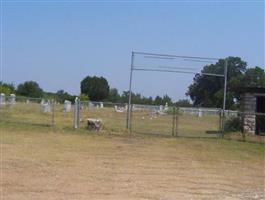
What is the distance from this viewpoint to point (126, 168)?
1387 centimetres

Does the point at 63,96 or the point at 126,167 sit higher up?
the point at 63,96

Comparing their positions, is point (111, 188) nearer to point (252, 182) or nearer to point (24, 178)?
point (24, 178)

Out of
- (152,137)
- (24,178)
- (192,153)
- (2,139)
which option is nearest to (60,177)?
(24,178)

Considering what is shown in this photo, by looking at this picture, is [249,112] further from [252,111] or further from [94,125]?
[94,125]

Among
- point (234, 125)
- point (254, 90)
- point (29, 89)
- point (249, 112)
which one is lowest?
point (234, 125)

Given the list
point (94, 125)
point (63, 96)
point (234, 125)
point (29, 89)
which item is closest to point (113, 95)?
point (29, 89)

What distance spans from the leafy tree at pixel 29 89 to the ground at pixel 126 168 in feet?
271

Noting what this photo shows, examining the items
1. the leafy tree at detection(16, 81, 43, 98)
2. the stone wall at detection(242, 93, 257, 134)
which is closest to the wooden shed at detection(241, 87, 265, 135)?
the stone wall at detection(242, 93, 257, 134)

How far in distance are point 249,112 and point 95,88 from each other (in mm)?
86163

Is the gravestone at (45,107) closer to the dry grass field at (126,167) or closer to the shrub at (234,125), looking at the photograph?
the shrub at (234,125)

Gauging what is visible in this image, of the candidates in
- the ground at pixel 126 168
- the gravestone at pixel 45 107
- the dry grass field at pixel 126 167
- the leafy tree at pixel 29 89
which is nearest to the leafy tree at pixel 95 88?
the leafy tree at pixel 29 89

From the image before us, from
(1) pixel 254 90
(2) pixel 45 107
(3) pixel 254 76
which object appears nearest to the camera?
(1) pixel 254 90

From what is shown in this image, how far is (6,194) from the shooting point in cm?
970

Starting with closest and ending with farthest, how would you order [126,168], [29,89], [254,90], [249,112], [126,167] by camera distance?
[126,168] → [126,167] → [249,112] → [254,90] → [29,89]
